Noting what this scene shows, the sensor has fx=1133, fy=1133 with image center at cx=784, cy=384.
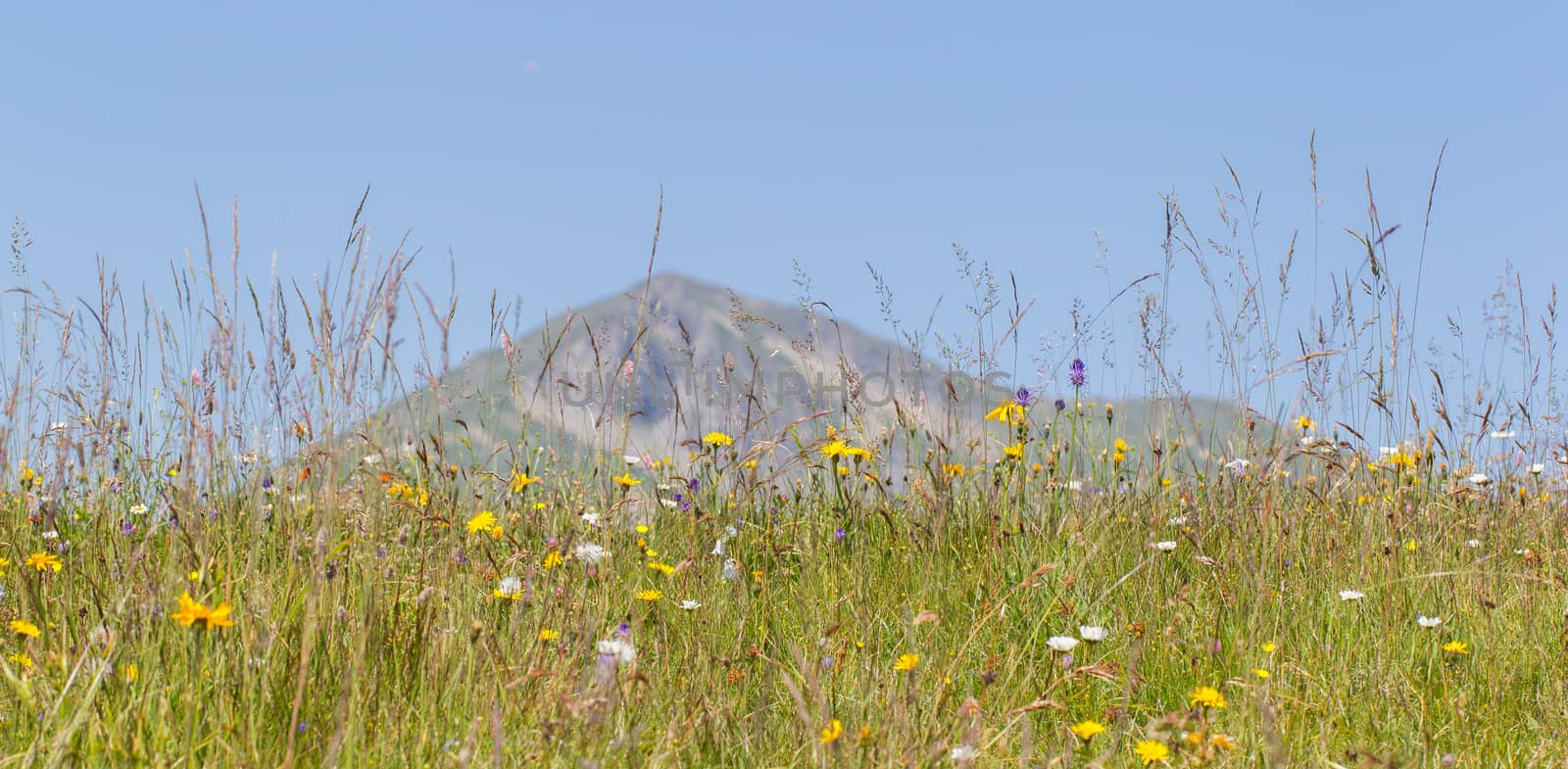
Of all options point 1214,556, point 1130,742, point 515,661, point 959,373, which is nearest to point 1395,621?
point 1214,556

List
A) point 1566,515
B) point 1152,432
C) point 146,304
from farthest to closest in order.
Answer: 1. point 1566,515
2. point 1152,432
3. point 146,304

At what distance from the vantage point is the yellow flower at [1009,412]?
324 cm

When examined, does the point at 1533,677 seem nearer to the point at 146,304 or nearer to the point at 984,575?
the point at 984,575

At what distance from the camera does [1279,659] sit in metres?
2.63

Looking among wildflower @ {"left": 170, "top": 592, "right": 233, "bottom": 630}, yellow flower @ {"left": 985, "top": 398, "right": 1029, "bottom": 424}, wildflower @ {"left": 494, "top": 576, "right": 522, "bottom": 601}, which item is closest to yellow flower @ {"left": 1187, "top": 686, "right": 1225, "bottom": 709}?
yellow flower @ {"left": 985, "top": 398, "right": 1029, "bottom": 424}

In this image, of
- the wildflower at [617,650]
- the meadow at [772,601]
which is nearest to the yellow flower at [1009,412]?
the meadow at [772,601]

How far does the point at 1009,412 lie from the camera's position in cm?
327

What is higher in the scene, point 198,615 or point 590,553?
point 198,615

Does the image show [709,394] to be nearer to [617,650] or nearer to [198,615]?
[617,650]

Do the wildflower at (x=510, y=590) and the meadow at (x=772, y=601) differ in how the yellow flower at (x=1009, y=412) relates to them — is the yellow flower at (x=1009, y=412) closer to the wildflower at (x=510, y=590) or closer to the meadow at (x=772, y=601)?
the meadow at (x=772, y=601)

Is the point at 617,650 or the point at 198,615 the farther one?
the point at 617,650

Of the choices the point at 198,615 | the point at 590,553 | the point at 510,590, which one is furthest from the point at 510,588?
the point at 198,615

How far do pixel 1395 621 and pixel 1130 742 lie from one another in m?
0.97

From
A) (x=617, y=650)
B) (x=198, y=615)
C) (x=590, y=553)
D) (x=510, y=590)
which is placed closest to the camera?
(x=198, y=615)
